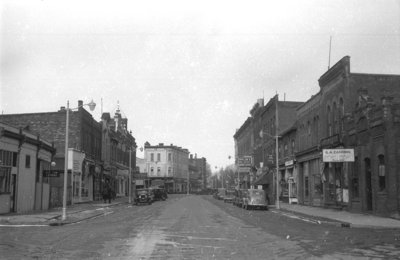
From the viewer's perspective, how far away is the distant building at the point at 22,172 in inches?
1139

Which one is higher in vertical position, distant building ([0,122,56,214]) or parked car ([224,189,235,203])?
distant building ([0,122,56,214])

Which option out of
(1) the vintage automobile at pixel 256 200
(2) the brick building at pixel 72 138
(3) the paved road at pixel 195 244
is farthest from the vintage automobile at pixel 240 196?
(3) the paved road at pixel 195 244

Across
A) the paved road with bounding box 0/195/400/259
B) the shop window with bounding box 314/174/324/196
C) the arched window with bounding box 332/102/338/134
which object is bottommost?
the paved road with bounding box 0/195/400/259

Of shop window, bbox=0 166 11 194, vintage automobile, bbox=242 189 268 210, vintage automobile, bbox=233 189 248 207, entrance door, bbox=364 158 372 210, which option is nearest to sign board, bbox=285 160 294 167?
vintage automobile, bbox=233 189 248 207

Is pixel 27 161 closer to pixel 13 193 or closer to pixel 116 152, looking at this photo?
pixel 13 193

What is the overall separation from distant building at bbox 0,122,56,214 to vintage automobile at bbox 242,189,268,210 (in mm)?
16463

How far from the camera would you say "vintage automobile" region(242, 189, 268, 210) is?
40875mm

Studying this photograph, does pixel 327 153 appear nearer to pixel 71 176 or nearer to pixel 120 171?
pixel 71 176

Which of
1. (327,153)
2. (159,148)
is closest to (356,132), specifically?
(327,153)

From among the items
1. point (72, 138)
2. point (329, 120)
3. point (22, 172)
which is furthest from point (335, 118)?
point (72, 138)

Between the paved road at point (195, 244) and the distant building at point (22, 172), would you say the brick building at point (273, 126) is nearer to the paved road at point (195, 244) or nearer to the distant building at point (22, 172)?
the distant building at point (22, 172)

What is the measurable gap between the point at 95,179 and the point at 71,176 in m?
10.5

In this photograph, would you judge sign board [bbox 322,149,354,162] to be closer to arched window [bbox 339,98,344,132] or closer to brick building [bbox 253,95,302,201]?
arched window [bbox 339,98,344,132]

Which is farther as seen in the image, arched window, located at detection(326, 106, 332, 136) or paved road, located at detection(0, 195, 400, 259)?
arched window, located at detection(326, 106, 332, 136)
